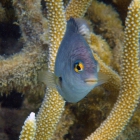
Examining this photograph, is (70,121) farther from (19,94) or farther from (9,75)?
(9,75)

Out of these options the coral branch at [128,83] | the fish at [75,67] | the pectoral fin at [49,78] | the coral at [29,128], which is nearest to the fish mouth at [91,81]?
the fish at [75,67]

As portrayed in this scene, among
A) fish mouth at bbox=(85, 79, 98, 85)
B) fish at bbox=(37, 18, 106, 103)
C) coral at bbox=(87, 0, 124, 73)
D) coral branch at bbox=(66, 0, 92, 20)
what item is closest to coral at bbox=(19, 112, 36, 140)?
fish at bbox=(37, 18, 106, 103)

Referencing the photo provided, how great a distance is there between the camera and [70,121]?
10.9 ft

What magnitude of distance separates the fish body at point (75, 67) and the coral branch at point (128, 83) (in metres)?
1.12

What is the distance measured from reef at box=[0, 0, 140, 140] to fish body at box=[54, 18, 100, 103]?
119 centimetres

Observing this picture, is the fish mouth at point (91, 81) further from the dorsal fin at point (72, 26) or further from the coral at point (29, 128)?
the coral at point (29, 128)

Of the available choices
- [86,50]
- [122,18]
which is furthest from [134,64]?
[122,18]

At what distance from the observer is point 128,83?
2520 millimetres

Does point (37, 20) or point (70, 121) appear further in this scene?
point (70, 121)

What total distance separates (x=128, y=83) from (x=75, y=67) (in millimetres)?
1437

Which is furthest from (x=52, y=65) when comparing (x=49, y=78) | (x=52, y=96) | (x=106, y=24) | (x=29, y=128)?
(x=106, y=24)

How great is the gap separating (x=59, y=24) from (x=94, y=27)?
1.45 metres

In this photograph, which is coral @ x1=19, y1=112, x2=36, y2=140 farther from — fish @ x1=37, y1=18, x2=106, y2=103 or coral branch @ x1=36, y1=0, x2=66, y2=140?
fish @ x1=37, y1=18, x2=106, y2=103

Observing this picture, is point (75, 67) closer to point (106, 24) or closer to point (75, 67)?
point (75, 67)
